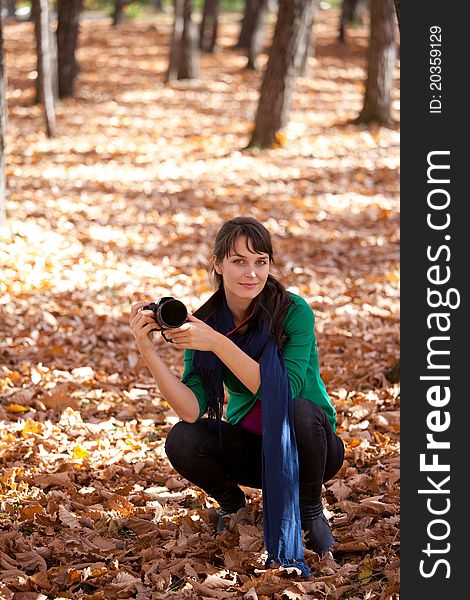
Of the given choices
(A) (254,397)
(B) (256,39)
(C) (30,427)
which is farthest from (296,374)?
(B) (256,39)

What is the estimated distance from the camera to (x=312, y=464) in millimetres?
3461

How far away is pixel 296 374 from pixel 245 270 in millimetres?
473

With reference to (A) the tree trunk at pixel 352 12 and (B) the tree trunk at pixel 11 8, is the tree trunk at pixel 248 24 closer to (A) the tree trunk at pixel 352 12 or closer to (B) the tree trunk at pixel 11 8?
(A) the tree trunk at pixel 352 12

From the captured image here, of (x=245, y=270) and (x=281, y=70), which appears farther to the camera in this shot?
(x=281, y=70)

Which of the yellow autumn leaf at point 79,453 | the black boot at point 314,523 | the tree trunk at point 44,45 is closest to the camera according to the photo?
the black boot at point 314,523

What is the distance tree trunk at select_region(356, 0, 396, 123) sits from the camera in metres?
13.8

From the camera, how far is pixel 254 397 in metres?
3.69

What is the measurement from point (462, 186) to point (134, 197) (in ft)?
26.2

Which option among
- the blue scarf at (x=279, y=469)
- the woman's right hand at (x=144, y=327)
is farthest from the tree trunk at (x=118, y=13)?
the blue scarf at (x=279, y=469)

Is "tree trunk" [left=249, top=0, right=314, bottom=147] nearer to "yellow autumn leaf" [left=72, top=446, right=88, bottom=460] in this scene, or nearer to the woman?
"yellow autumn leaf" [left=72, top=446, right=88, bottom=460]

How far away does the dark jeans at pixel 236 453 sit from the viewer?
343 centimetres

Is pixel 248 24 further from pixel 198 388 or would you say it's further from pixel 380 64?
pixel 198 388

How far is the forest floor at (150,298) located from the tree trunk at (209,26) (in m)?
6.33

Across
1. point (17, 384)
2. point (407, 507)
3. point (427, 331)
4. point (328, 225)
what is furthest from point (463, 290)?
point (328, 225)
